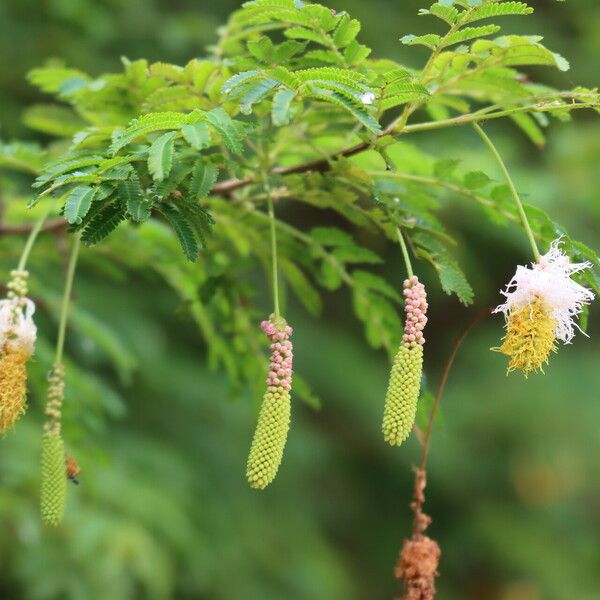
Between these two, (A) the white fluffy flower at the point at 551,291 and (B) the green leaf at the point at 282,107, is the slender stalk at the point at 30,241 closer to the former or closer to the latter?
(B) the green leaf at the point at 282,107

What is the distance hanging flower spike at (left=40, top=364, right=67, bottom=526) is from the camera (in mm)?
1848

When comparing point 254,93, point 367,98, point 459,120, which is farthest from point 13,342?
point 459,120

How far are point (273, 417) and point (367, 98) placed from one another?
0.54m

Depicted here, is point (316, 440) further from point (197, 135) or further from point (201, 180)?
point (197, 135)

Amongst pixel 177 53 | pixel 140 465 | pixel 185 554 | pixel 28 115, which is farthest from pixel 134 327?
pixel 28 115

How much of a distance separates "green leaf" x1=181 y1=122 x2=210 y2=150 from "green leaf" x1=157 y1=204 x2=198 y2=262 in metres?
0.15

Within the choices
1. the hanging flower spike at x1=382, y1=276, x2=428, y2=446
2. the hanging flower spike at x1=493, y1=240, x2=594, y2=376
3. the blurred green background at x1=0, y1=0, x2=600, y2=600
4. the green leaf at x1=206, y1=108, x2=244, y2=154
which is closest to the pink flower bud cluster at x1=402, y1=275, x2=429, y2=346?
the hanging flower spike at x1=382, y1=276, x2=428, y2=446

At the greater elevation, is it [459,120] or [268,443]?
[459,120]

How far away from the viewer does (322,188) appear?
2.01 meters

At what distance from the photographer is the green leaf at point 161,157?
1.59 metres

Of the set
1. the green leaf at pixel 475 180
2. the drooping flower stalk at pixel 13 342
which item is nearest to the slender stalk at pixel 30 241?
the drooping flower stalk at pixel 13 342

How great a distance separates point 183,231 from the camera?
173 centimetres

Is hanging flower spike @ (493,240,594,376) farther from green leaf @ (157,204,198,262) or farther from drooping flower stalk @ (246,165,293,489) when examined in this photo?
green leaf @ (157,204,198,262)

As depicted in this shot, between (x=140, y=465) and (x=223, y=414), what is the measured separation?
1.03 metres
